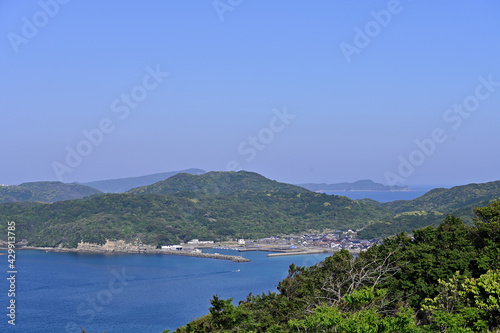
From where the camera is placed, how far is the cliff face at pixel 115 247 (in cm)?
6936

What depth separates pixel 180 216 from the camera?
287ft

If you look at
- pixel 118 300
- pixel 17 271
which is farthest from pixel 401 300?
pixel 17 271

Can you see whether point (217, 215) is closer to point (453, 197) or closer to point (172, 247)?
point (172, 247)

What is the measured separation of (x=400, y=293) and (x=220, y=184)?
4826 inches

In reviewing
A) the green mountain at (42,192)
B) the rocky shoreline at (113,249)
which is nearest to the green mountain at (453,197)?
the rocky shoreline at (113,249)

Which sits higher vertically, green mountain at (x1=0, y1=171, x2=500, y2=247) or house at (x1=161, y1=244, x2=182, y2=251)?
green mountain at (x1=0, y1=171, x2=500, y2=247)

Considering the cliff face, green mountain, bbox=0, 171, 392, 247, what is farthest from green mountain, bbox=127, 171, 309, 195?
the cliff face

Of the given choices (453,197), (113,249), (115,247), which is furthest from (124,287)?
(453,197)

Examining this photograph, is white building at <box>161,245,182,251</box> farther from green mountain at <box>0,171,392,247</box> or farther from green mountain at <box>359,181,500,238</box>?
green mountain at <box>359,181,500,238</box>

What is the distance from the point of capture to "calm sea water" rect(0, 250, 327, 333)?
32.4 metres

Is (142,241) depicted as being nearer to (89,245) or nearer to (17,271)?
(89,245)

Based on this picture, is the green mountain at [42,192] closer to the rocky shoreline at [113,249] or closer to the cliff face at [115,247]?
the rocky shoreline at [113,249]

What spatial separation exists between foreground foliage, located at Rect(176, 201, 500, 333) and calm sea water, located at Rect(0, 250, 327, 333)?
15.1 metres

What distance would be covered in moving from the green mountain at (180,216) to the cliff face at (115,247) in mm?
1158
